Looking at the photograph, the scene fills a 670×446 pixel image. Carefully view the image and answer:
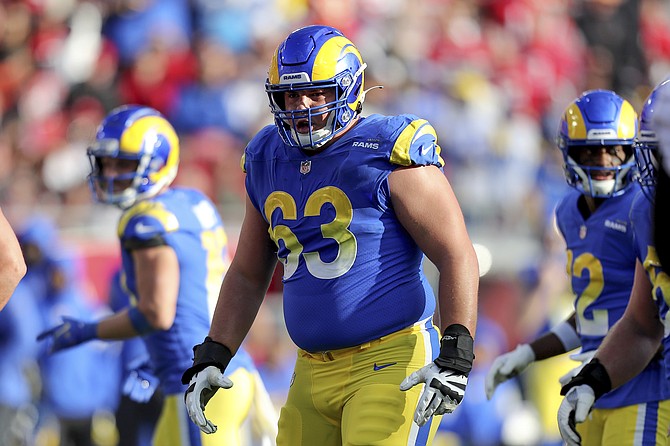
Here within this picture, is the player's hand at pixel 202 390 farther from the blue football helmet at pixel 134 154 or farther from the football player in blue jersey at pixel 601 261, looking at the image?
the blue football helmet at pixel 134 154

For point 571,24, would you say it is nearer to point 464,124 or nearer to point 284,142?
point 464,124

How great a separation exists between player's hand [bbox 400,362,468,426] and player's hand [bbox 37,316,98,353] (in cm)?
242

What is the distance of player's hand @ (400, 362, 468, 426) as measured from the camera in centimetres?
378

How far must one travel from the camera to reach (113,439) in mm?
9094

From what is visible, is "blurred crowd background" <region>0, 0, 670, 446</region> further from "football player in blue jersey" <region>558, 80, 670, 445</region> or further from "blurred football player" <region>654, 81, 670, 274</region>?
"blurred football player" <region>654, 81, 670, 274</region>

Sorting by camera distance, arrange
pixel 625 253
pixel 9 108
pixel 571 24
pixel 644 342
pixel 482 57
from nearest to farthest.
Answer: pixel 644 342 < pixel 625 253 < pixel 9 108 < pixel 482 57 < pixel 571 24

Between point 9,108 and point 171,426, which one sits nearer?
point 171,426

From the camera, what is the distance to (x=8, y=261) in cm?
369

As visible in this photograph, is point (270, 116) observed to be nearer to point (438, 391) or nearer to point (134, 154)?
point (134, 154)

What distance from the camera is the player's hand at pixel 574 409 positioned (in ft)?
13.8

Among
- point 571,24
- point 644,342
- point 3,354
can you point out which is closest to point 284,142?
A: point 644,342

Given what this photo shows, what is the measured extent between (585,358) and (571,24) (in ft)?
31.4

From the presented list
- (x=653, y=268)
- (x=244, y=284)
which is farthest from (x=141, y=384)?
(x=653, y=268)

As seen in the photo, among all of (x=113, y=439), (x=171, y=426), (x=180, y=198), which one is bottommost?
(x=113, y=439)
